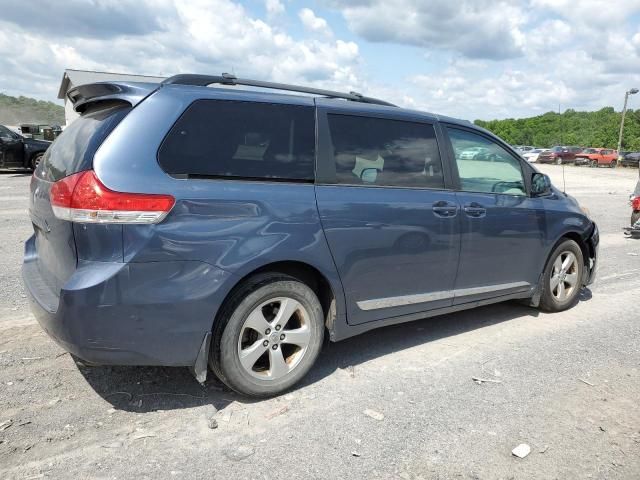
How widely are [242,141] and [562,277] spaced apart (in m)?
3.69

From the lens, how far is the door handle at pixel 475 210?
4184 millimetres

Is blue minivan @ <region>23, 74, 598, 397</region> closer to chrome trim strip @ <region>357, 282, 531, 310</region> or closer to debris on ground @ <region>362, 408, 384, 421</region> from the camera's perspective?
chrome trim strip @ <region>357, 282, 531, 310</region>

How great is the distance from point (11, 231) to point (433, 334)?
6463mm

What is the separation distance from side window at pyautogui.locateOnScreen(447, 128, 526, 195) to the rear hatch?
2599mm

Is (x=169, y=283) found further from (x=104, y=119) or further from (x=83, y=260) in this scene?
(x=104, y=119)

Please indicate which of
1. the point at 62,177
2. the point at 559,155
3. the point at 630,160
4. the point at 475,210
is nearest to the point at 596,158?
the point at 630,160

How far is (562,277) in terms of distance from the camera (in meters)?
5.29

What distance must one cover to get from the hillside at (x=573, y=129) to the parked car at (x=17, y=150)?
175ft

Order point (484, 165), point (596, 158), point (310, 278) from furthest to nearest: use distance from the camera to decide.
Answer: point (596, 158) → point (484, 165) → point (310, 278)

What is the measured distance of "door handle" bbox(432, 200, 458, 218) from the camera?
3.97m

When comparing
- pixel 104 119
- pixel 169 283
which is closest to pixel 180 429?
pixel 169 283

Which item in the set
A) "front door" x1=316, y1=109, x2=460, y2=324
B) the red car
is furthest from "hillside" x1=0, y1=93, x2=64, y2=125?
"front door" x1=316, y1=109, x2=460, y2=324

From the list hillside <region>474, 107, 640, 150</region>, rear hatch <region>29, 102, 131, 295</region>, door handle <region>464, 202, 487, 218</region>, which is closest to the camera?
rear hatch <region>29, 102, 131, 295</region>

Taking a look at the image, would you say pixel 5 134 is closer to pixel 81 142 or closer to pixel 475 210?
pixel 81 142
